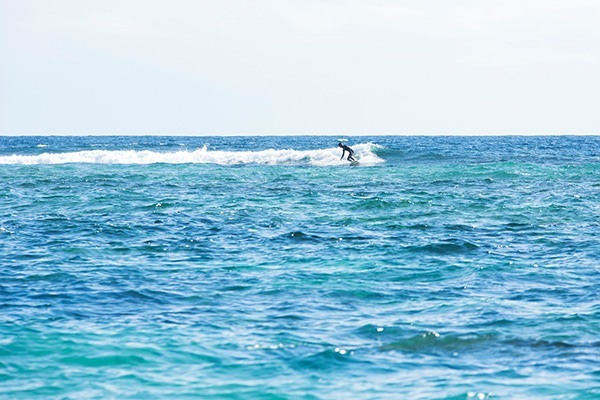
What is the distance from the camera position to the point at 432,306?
39.1ft

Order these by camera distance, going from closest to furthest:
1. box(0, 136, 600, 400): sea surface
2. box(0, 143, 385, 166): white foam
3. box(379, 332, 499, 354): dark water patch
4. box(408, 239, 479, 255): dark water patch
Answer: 1. box(0, 136, 600, 400): sea surface
2. box(379, 332, 499, 354): dark water patch
3. box(408, 239, 479, 255): dark water patch
4. box(0, 143, 385, 166): white foam

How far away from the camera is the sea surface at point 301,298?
8781 millimetres

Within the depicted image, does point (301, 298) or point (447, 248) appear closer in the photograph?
point (301, 298)

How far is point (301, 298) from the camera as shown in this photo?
41.0 feet

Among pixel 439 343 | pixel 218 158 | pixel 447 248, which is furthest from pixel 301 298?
pixel 218 158

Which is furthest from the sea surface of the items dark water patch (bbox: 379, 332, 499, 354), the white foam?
the white foam

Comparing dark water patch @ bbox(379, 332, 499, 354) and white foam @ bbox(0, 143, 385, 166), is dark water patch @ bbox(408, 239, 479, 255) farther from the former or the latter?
white foam @ bbox(0, 143, 385, 166)

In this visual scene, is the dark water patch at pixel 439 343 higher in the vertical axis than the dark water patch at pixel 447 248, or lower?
lower

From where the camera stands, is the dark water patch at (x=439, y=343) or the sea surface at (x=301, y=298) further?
the dark water patch at (x=439, y=343)

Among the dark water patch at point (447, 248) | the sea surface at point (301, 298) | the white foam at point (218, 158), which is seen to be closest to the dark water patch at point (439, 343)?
the sea surface at point (301, 298)

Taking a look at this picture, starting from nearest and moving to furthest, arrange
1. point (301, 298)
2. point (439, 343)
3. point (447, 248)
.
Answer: point (439, 343) → point (301, 298) → point (447, 248)

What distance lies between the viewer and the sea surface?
28.8 ft

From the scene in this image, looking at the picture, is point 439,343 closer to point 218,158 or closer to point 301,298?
point 301,298

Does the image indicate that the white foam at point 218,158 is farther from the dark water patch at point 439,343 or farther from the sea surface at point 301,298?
the dark water patch at point 439,343
